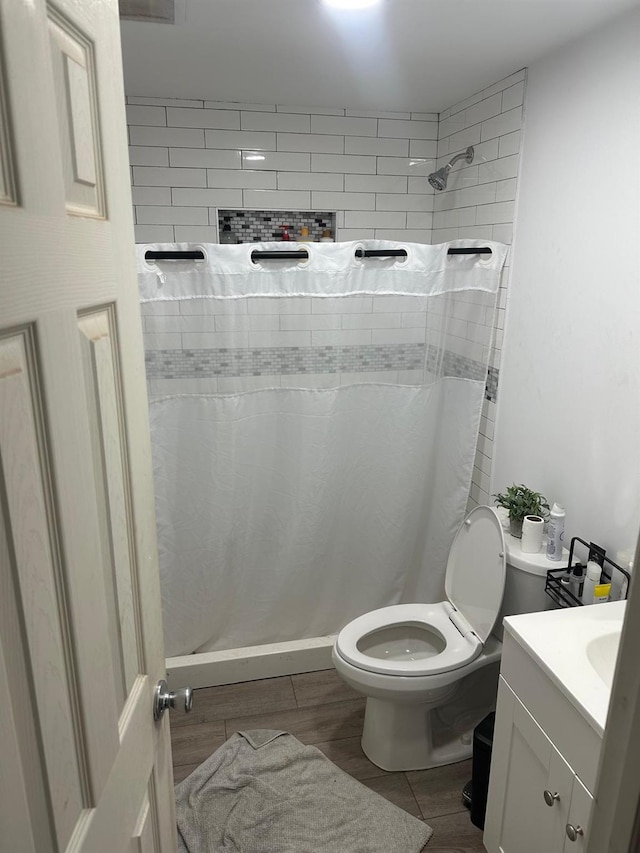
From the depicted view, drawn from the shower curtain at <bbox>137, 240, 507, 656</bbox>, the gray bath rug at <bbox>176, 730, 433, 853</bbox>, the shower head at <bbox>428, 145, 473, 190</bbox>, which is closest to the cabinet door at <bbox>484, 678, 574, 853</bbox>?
the gray bath rug at <bbox>176, 730, 433, 853</bbox>

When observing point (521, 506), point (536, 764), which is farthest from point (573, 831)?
point (521, 506)

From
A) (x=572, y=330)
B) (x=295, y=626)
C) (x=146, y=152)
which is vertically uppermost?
(x=146, y=152)

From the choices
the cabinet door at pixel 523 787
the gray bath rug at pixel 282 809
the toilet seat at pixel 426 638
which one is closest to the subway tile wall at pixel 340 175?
the toilet seat at pixel 426 638

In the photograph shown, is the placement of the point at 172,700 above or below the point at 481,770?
above

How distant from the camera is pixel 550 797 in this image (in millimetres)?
1381

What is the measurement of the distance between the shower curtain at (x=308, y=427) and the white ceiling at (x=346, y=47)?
609 millimetres

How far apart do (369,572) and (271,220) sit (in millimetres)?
1634

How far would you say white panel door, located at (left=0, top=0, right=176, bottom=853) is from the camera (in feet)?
1.90

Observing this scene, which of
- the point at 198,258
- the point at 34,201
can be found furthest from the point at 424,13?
the point at 34,201

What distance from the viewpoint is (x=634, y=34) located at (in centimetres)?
159

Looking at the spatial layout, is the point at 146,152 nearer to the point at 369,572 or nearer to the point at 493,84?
the point at 493,84

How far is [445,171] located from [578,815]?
2.21 meters

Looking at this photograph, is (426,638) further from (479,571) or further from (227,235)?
(227,235)

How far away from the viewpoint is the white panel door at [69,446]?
1.90ft
